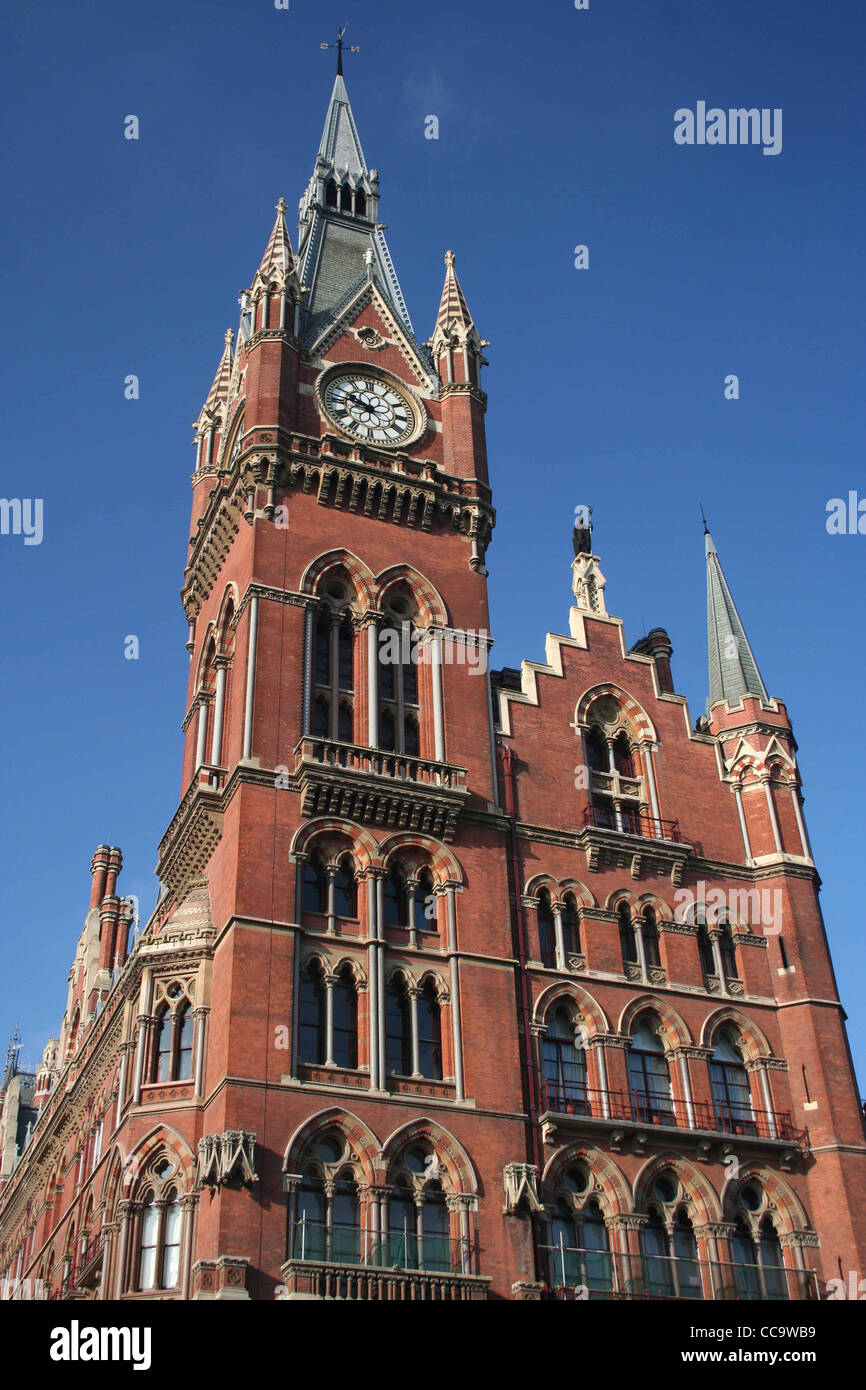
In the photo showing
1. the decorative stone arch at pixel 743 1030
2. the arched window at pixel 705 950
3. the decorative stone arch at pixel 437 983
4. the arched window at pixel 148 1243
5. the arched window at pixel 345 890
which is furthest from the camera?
the arched window at pixel 705 950

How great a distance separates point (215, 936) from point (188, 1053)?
3003 mm

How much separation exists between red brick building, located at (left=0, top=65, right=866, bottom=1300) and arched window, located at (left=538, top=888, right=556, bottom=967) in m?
0.09

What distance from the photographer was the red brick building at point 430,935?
1468 inches

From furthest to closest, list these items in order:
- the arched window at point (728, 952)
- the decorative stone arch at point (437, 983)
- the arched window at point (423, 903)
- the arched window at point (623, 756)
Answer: the arched window at point (623, 756) < the arched window at point (728, 952) < the arched window at point (423, 903) < the decorative stone arch at point (437, 983)

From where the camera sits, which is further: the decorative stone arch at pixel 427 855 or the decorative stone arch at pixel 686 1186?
the decorative stone arch at pixel 427 855

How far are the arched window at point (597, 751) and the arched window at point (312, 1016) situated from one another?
12460mm

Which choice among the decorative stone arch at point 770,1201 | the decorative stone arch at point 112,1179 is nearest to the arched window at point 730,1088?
the decorative stone arch at point 770,1201

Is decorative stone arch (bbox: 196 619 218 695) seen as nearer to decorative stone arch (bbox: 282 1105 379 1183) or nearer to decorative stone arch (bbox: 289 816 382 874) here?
decorative stone arch (bbox: 289 816 382 874)

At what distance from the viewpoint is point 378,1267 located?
3488 cm

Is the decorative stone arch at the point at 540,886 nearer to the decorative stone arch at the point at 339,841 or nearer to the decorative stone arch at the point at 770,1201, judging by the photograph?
the decorative stone arch at the point at 339,841

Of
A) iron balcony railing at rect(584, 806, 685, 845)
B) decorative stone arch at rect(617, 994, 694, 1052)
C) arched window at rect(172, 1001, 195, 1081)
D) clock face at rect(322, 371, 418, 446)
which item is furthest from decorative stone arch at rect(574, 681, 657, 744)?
arched window at rect(172, 1001, 195, 1081)

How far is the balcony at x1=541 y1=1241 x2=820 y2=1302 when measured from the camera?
3775 centimetres

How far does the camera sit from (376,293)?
54.7 m
